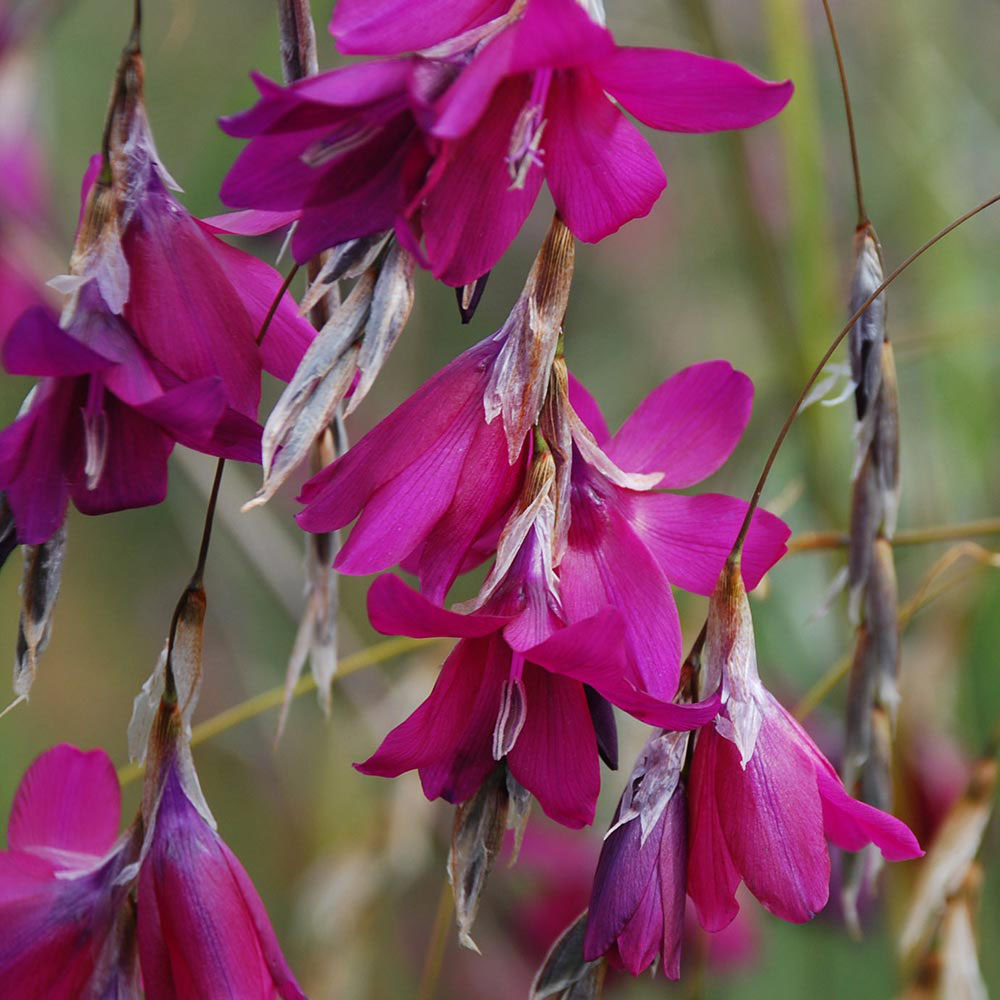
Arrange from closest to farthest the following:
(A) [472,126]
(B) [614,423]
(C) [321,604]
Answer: (A) [472,126]
(C) [321,604]
(B) [614,423]

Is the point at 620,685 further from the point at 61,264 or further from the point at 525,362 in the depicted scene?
the point at 61,264

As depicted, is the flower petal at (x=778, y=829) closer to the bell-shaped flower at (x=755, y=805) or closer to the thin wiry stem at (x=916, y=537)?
the bell-shaped flower at (x=755, y=805)

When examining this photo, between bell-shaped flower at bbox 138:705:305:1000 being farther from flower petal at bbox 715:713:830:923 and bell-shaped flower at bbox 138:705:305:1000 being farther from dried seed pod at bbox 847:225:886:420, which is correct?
dried seed pod at bbox 847:225:886:420

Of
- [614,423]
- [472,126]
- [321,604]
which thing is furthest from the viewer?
[614,423]

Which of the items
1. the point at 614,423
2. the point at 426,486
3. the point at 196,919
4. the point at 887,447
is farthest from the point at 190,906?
the point at 614,423

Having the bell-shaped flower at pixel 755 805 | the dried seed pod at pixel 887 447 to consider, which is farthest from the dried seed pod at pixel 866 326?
the bell-shaped flower at pixel 755 805

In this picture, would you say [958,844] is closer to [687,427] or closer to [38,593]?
[687,427]

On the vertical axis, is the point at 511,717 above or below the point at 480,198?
below

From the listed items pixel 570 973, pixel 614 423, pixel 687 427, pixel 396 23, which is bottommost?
pixel 614 423

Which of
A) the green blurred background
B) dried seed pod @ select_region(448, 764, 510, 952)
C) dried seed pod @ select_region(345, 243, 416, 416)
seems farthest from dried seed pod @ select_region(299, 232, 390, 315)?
the green blurred background
